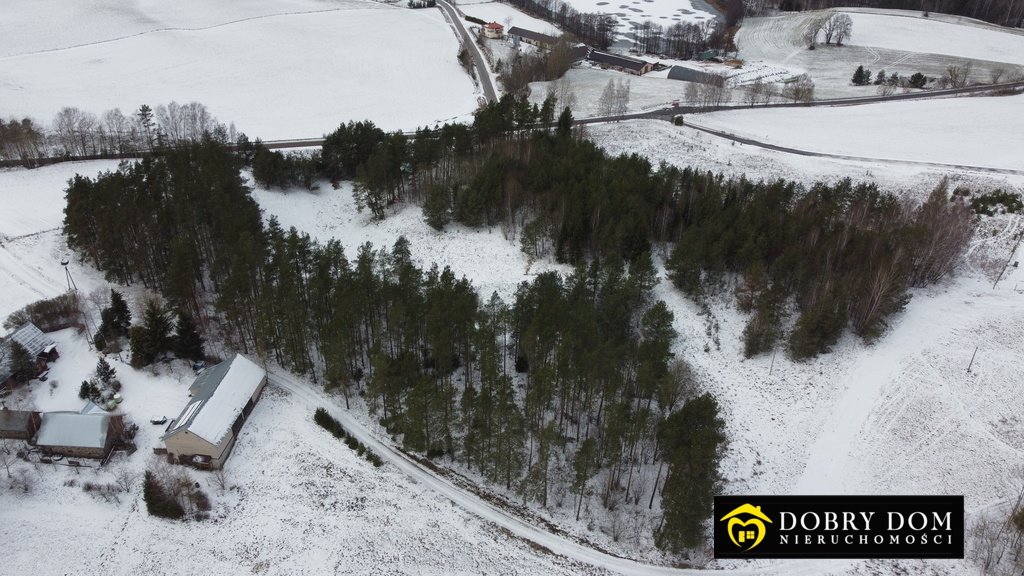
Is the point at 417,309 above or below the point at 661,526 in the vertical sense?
above

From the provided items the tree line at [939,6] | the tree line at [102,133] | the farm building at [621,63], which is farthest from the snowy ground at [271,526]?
the tree line at [939,6]

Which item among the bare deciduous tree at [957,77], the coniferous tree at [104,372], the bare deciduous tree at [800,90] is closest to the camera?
the coniferous tree at [104,372]

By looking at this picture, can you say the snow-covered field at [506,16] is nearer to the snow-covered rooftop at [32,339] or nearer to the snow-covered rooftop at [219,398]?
the snow-covered rooftop at [219,398]

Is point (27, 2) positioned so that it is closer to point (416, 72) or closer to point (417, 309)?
point (416, 72)

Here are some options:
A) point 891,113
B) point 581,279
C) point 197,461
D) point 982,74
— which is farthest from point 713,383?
point 982,74

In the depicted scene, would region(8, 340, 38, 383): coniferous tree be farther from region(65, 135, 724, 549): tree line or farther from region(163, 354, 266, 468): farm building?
region(163, 354, 266, 468): farm building

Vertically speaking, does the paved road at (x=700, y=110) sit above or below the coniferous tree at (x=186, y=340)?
above
